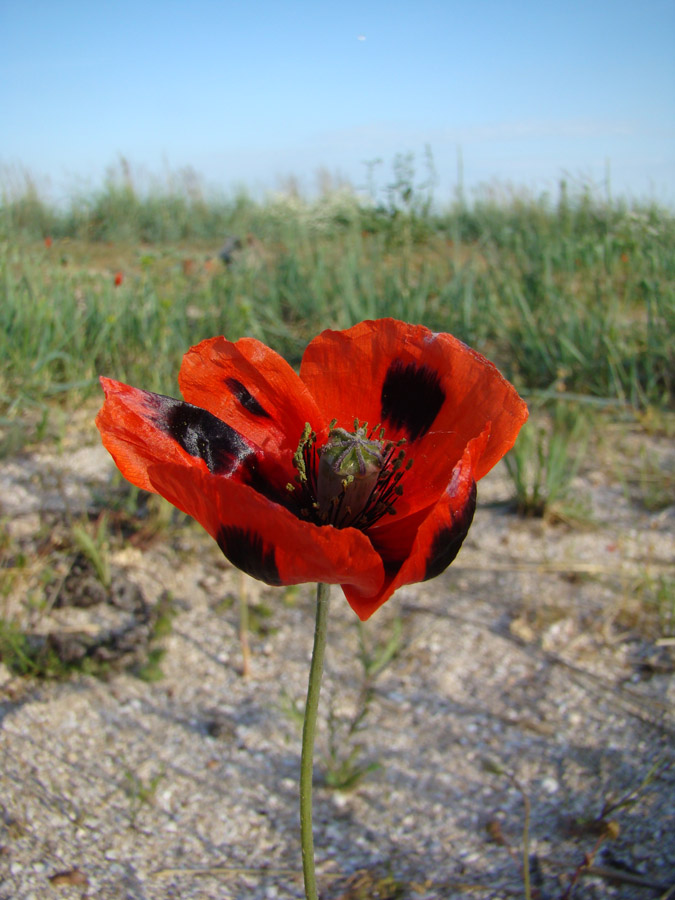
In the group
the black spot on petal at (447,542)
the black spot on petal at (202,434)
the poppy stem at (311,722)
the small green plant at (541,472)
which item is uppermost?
the black spot on petal at (202,434)

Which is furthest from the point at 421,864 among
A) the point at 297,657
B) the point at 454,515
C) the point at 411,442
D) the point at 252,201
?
the point at 252,201

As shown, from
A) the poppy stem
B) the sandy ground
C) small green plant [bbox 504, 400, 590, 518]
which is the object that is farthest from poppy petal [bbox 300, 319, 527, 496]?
small green plant [bbox 504, 400, 590, 518]

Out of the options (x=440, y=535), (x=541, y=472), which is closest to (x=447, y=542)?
(x=440, y=535)

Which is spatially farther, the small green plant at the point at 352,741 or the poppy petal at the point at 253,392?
the small green plant at the point at 352,741

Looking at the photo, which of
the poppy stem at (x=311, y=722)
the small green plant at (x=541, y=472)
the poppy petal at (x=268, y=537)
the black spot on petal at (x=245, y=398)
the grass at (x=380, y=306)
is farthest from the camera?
the grass at (x=380, y=306)

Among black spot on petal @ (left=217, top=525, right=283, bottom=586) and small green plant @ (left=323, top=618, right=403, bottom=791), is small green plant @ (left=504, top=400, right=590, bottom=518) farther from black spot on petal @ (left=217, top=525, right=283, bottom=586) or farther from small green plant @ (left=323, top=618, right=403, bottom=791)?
black spot on petal @ (left=217, top=525, right=283, bottom=586)

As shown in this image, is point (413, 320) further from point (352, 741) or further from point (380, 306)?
point (352, 741)

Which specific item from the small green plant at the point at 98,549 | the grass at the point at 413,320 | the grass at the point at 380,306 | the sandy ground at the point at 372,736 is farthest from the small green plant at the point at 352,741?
the grass at the point at 380,306

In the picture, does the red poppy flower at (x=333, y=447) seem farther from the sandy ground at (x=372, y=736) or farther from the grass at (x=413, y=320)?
the grass at (x=413, y=320)
